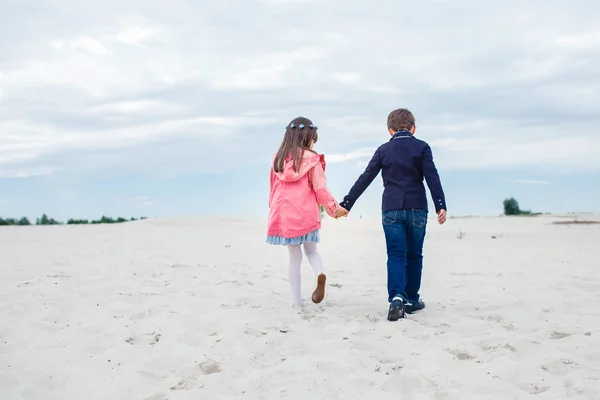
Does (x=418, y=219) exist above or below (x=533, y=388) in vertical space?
above

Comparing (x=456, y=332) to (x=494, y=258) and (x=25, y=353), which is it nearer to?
(x=25, y=353)

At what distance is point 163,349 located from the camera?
188 inches

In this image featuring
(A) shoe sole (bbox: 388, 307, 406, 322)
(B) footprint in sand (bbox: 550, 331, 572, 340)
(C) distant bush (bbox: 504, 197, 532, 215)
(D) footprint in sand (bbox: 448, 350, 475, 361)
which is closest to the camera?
(D) footprint in sand (bbox: 448, 350, 475, 361)

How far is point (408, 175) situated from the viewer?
18.9 ft

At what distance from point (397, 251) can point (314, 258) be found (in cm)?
84

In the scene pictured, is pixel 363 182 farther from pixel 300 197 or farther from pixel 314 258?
pixel 314 258

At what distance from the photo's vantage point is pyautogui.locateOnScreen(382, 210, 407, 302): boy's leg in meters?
5.73

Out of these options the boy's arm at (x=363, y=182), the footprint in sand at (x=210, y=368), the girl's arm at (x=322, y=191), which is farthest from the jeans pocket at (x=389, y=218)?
the footprint in sand at (x=210, y=368)

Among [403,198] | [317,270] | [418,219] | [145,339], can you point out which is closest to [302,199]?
[317,270]

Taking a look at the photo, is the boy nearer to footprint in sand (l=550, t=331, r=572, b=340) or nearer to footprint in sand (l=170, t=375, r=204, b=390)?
footprint in sand (l=550, t=331, r=572, b=340)

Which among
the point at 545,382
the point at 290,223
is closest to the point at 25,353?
the point at 290,223

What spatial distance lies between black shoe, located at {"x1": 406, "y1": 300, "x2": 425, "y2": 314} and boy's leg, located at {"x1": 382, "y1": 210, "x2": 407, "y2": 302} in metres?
0.23

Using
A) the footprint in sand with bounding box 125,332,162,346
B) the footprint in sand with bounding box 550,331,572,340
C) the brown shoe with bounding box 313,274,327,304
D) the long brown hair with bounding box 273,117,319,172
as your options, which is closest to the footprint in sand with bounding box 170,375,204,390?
the footprint in sand with bounding box 125,332,162,346

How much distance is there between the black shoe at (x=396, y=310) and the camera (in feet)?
18.1
